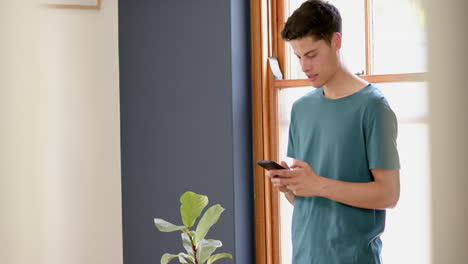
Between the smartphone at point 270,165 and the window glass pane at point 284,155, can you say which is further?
the window glass pane at point 284,155

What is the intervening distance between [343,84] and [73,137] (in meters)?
1.19

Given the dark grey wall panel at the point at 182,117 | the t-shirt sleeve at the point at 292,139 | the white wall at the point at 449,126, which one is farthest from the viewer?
the dark grey wall panel at the point at 182,117

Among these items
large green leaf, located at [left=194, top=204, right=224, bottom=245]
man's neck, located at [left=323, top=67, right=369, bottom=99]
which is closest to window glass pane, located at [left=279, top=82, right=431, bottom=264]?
man's neck, located at [left=323, top=67, right=369, bottom=99]

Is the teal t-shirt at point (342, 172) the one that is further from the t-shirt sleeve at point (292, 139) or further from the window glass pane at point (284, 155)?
the window glass pane at point (284, 155)

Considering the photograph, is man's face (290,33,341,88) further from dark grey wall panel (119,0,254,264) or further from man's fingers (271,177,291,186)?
dark grey wall panel (119,0,254,264)

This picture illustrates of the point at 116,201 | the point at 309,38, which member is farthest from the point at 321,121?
the point at 116,201

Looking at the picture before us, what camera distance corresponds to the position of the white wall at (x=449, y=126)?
16cm

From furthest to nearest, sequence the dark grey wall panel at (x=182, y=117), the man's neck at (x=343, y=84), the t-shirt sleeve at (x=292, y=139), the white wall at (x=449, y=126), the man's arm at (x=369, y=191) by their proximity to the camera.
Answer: the dark grey wall panel at (x=182, y=117), the t-shirt sleeve at (x=292, y=139), the man's neck at (x=343, y=84), the man's arm at (x=369, y=191), the white wall at (x=449, y=126)

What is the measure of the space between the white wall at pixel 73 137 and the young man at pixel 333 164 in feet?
3.19

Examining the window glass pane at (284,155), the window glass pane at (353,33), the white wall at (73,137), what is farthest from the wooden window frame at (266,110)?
the white wall at (73,137)

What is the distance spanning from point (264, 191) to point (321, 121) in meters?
0.78

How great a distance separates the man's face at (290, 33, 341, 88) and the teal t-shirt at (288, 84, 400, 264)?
0.22 feet

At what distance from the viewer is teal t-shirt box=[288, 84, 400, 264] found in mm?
1297

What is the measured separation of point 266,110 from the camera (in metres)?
2.11
